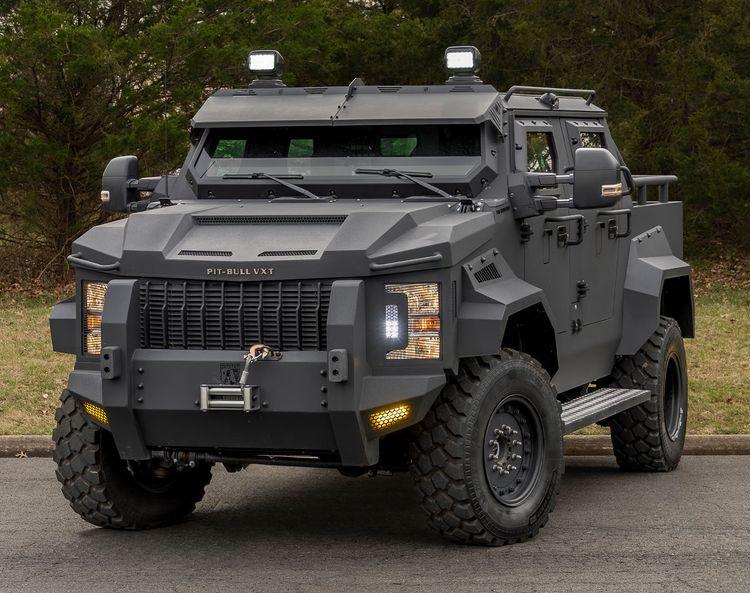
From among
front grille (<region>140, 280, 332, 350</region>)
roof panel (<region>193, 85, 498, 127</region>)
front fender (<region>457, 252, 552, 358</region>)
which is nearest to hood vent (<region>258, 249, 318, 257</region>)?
front grille (<region>140, 280, 332, 350</region>)

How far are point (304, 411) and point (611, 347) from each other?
3.19 m

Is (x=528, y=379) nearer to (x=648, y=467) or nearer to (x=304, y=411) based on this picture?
(x=304, y=411)

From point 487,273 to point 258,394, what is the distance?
1308 millimetres

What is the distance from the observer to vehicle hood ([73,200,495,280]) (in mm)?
6664

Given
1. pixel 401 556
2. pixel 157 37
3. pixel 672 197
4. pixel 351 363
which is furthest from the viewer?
pixel 672 197

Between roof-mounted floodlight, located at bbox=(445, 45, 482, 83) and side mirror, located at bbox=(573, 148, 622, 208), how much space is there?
1104mm

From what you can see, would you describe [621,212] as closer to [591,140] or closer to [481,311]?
[591,140]

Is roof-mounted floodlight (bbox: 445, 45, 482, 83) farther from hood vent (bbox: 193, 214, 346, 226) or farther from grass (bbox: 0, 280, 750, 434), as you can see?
grass (bbox: 0, 280, 750, 434)

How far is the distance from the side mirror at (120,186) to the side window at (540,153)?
7.39ft

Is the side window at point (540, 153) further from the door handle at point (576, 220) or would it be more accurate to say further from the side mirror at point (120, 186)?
the side mirror at point (120, 186)

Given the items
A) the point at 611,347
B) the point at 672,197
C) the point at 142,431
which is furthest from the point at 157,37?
the point at 142,431

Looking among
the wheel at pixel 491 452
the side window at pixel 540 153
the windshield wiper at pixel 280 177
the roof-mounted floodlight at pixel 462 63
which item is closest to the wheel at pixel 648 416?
the side window at pixel 540 153

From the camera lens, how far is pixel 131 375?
6852 mm

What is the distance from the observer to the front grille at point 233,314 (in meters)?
6.70
